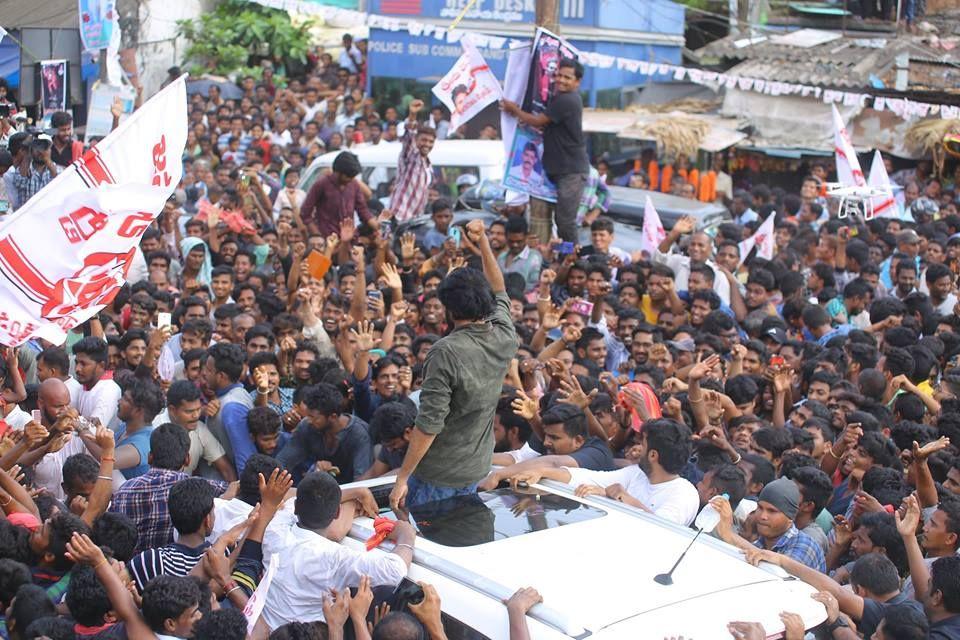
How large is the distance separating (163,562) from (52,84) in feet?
27.0

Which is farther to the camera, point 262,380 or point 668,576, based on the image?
point 262,380

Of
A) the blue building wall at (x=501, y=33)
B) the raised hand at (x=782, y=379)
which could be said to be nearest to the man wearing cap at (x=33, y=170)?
the raised hand at (x=782, y=379)

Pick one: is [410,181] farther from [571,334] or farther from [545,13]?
[571,334]

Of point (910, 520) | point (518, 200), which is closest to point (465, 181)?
point (518, 200)

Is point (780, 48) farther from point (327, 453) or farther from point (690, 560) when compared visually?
point (690, 560)

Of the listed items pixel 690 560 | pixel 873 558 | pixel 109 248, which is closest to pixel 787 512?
pixel 873 558

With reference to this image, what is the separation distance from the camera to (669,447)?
5.54 m

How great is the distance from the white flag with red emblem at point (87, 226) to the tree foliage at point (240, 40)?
1676cm

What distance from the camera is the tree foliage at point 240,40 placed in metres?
22.4

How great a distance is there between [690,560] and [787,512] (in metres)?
1.32

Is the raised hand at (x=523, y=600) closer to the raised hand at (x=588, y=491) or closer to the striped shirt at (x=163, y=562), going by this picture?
the raised hand at (x=588, y=491)

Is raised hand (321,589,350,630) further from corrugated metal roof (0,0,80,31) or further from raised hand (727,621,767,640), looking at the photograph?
corrugated metal roof (0,0,80,31)

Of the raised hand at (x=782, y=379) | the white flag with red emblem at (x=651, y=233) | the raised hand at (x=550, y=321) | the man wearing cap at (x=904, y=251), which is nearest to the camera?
the raised hand at (x=782, y=379)

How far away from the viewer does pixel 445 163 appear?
13.5 m
